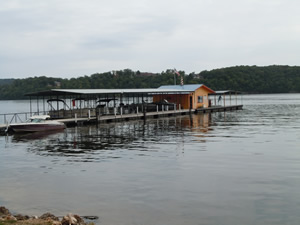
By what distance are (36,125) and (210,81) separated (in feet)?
411

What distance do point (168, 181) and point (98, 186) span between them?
9.30ft

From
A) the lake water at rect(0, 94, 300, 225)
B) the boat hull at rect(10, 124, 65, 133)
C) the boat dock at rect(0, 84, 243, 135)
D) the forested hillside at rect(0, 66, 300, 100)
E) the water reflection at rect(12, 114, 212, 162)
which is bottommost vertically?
the lake water at rect(0, 94, 300, 225)

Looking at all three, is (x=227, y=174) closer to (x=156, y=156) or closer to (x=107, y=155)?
(x=156, y=156)

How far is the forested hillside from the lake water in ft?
368

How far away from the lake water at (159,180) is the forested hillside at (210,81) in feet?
368

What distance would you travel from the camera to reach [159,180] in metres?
14.7

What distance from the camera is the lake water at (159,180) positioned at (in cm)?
1111

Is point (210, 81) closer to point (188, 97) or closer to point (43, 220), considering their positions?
point (188, 97)

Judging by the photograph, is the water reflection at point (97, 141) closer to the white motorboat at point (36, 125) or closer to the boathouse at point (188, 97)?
the white motorboat at point (36, 125)

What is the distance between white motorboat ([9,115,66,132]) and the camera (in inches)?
1261

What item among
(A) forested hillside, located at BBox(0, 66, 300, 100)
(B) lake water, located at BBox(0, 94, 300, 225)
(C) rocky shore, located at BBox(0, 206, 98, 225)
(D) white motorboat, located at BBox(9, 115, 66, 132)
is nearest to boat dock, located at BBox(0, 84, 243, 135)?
(D) white motorboat, located at BBox(9, 115, 66, 132)

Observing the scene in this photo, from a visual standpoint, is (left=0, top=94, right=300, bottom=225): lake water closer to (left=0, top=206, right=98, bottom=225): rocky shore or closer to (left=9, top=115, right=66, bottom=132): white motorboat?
(left=0, top=206, right=98, bottom=225): rocky shore

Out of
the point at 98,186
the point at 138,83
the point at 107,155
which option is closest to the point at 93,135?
the point at 107,155

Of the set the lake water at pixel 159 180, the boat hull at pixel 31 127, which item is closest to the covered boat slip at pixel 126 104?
the boat hull at pixel 31 127
